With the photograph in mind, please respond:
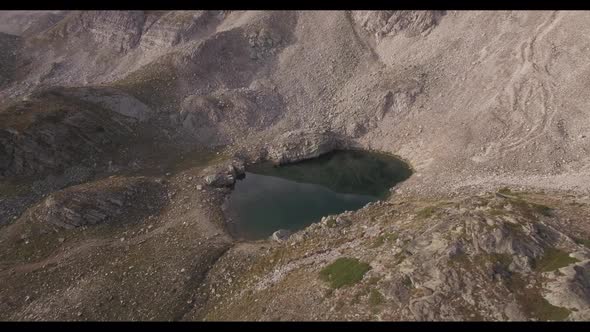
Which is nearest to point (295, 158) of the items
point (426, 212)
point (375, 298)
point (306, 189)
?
point (306, 189)

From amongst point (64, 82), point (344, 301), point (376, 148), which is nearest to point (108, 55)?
point (64, 82)

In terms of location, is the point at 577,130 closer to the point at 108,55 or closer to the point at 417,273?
the point at 417,273

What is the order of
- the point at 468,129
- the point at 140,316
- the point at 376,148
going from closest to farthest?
the point at 140,316 → the point at 468,129 → the point at 376,148

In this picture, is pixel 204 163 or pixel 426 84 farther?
pixel 426 84

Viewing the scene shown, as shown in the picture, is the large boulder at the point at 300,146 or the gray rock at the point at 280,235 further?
the large boulder at the point at 300,146

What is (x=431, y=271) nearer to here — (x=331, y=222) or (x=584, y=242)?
(x=584, y=242)

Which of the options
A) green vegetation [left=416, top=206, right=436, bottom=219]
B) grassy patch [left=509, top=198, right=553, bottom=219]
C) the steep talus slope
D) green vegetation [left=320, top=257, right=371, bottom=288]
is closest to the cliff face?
grassy patch [left=509, top=198, right=553, bottom=219]

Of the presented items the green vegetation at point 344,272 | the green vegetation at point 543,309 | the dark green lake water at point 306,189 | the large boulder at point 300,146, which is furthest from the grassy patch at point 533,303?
the large boulder at point 300,146

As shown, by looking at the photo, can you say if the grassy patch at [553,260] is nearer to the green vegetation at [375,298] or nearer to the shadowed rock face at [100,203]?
the green vegetation at [375,298]
